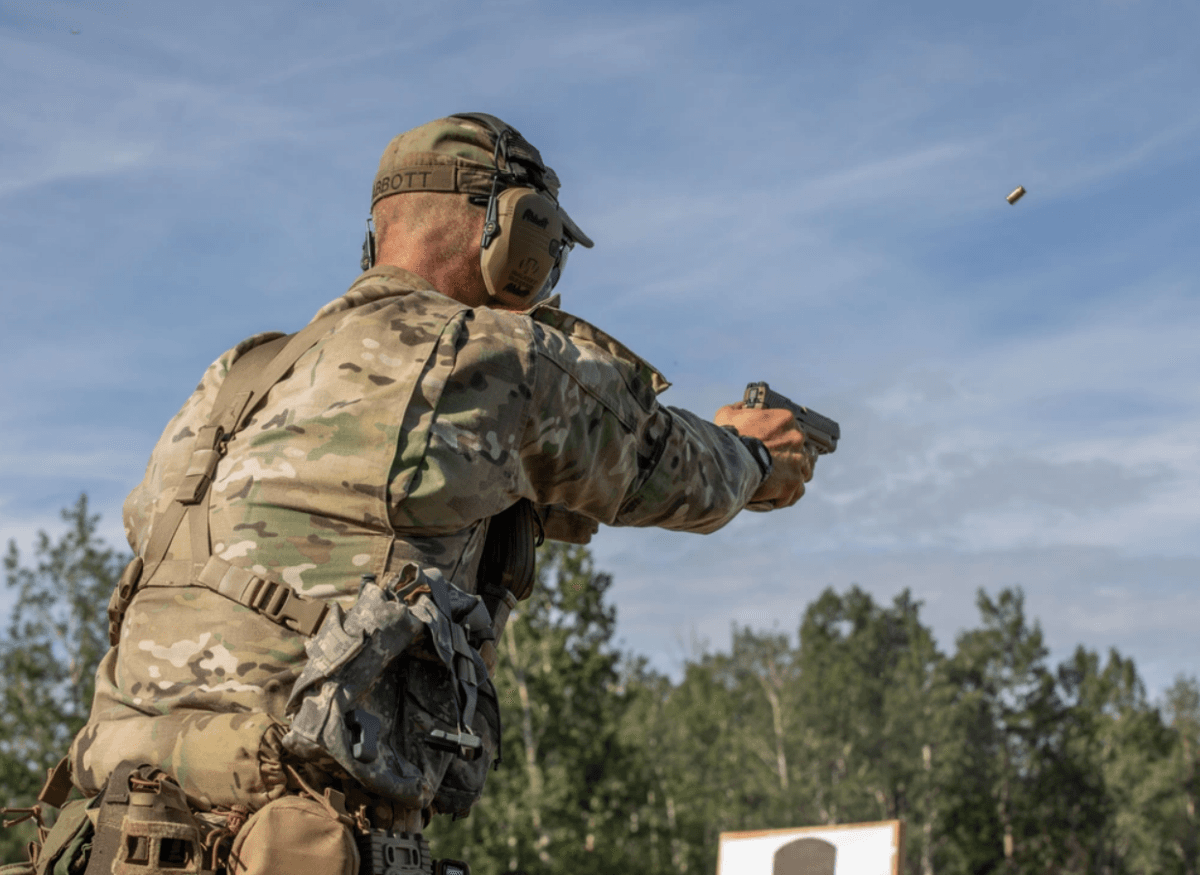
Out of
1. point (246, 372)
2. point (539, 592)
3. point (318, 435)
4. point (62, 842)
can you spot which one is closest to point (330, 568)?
point (318, 435)

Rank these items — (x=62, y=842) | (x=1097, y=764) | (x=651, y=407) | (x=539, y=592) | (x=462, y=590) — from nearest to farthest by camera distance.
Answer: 1. (x=62, y=842)
2. (x=462, y=590)
3. (x=651, y=407)
4. (x=539, y=592)
5. (x=1097, y=764)

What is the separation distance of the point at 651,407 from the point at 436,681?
3.22 feet

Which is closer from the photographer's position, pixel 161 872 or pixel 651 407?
pixel 161 872

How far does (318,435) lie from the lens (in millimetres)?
3232

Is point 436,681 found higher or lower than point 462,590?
lower

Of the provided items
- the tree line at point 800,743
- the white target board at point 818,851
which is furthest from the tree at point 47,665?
the white target board at point 818,851

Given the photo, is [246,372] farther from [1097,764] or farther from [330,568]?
[1097,764]

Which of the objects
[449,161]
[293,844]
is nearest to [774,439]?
[449,161]

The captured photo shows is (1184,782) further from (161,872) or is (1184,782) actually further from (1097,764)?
(161,872)

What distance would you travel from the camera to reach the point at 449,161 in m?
3.94

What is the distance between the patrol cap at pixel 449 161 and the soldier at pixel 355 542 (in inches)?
12.1

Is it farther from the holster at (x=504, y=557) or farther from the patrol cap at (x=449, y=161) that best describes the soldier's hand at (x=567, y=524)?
the patrol cap at (x=449, y=161)

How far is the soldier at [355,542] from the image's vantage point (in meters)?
3.03

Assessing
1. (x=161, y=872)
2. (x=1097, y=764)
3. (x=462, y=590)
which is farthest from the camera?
(x=1097, y=764)
